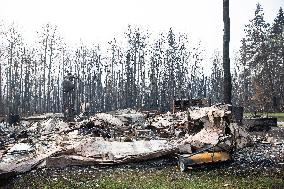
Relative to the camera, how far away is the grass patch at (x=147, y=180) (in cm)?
761

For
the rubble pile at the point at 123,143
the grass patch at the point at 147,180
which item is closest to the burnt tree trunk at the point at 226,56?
the rubble pile at the point at 123,143

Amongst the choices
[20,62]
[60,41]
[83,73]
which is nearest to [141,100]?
[83,73]

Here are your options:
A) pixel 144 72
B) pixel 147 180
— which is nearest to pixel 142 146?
pixel 147 180

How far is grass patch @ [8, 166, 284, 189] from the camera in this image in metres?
7.61

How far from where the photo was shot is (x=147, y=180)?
8234mm

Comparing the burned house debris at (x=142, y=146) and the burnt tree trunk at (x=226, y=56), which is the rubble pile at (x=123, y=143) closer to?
the burned house debris at (x=142, y=146)

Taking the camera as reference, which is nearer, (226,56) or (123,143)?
(123,143)

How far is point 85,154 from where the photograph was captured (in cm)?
1084

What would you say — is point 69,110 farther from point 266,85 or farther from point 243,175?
point 266,85

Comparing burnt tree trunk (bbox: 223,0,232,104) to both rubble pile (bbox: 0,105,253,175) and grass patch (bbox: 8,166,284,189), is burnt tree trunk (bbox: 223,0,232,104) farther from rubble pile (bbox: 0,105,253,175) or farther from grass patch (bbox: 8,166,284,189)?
grass patch (bbox: 8,166,284,189)

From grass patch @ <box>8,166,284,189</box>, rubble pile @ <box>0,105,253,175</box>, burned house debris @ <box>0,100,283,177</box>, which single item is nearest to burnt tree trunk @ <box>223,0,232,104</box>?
rubble pile @ <box>0,105,253,175</box>

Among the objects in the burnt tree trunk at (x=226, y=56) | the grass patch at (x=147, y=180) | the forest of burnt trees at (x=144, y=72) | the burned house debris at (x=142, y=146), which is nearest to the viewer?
the grass patch at (x=147, y=180)

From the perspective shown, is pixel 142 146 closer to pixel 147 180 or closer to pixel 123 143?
pixel 123 143

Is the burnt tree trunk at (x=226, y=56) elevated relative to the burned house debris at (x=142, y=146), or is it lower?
elevated
